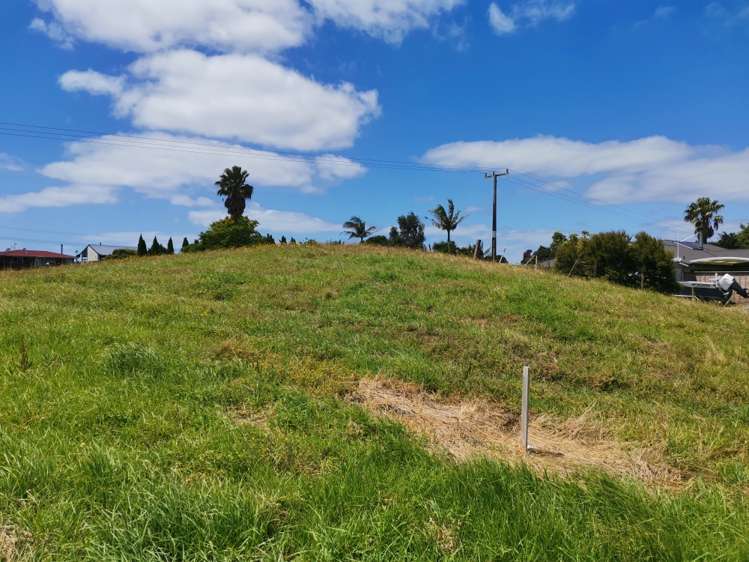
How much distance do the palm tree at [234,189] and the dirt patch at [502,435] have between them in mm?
54049

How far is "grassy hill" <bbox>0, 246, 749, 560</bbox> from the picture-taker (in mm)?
2510

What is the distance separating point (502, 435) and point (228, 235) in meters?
46.5

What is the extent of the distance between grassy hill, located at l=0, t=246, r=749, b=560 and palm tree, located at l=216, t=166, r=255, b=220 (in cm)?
4893

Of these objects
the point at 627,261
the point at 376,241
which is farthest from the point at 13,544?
the point at 376,241

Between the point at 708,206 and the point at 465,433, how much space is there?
78756mm

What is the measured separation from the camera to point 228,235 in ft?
160

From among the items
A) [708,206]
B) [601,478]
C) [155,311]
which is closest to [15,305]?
[155,311]

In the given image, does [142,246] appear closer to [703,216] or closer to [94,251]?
[94,251]

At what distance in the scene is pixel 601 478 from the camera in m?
3.20

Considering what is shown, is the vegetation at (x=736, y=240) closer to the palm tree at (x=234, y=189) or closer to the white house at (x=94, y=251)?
the palm tree at (x=234, y=189)

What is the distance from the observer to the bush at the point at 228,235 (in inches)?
1909

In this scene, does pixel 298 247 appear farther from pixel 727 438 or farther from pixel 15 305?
pixel 727 438

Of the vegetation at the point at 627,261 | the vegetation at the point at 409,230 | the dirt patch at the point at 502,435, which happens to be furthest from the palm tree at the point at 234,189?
the dirt patch at the point at 502,435

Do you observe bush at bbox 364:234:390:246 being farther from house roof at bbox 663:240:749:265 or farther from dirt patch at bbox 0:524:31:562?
house roof at bbox 663:240:749:265
